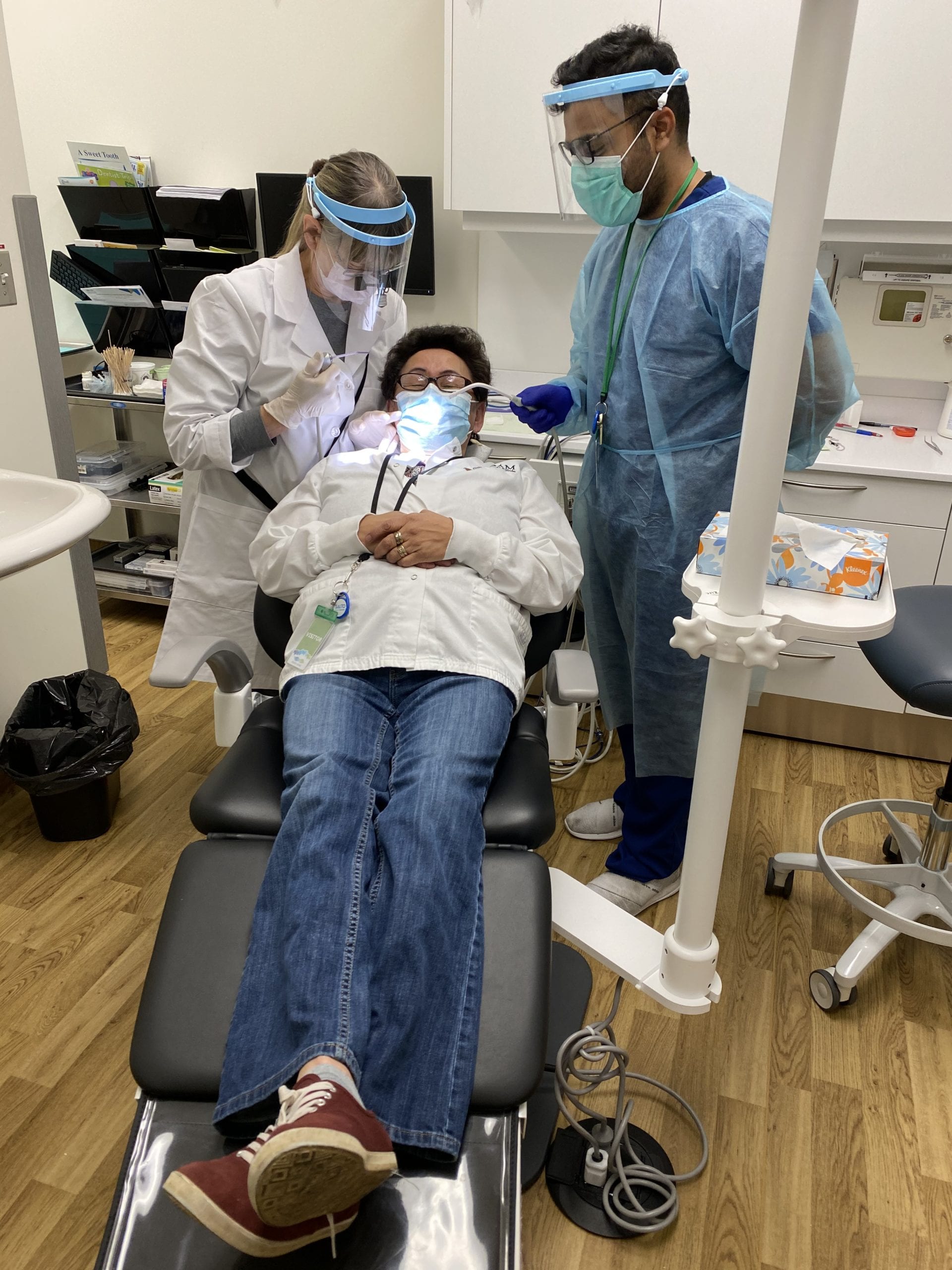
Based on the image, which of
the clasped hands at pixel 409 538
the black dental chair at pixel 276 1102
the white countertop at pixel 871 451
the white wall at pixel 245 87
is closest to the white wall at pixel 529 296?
the white wall at pixel 245 87

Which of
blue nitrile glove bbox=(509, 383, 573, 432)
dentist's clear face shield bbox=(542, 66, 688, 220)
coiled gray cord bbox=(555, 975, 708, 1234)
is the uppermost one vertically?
dentist's clear face shield bbox=(542, 66, 688, 220)

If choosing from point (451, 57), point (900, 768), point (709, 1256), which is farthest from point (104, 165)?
point (709, 1256)

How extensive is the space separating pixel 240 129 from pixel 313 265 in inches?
64.2

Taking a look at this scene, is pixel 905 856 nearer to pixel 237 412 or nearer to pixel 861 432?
pixel 861 432

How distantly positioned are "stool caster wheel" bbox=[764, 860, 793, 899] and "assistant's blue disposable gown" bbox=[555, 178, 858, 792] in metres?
0.25

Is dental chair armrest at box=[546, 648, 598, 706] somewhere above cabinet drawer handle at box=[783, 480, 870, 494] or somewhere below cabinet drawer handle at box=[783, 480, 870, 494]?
below

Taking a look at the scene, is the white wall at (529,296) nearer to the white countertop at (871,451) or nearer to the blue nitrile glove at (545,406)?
the white countertop at (871,451)

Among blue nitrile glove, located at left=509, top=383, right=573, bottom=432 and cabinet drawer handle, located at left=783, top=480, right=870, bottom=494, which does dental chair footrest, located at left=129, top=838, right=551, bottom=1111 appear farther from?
cabinet drawer handle, located at left=783, top=480, right=870, bottom=494

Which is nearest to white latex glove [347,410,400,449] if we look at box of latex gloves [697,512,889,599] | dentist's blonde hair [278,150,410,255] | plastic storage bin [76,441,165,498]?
dentist's blonde hair [278,150,410,255]

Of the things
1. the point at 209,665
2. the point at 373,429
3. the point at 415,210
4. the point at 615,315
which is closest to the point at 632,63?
the point at 615,315

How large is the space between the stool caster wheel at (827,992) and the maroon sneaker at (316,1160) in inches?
40.6

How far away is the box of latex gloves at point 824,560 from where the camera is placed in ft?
2.94

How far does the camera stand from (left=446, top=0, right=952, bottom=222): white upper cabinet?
2.08 m

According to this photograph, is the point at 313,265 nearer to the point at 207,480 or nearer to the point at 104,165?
the point at 207,480
